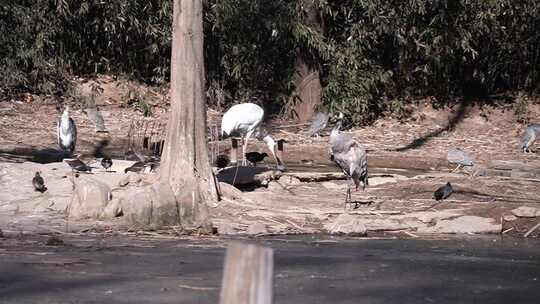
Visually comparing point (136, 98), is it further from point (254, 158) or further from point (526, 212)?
point (526, 212)

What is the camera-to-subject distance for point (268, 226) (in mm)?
13750

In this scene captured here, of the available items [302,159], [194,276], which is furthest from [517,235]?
[302,159]

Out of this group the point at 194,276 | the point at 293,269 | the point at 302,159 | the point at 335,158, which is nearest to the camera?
the point at 194,276

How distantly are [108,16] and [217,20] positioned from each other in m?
2.62

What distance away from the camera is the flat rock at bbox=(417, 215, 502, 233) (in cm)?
1440

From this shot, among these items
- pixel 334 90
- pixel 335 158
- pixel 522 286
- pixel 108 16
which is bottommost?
pixel 522 286

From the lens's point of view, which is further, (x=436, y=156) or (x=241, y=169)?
(x=436, y=156)

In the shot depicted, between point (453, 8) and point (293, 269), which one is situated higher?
point (453, 8)

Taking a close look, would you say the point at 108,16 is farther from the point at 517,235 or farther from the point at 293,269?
the point at 293,269

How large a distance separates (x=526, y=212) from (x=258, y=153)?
632cm

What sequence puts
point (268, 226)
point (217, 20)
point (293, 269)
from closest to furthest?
point (293, 269) → point (268, 226) → point (217, 20)

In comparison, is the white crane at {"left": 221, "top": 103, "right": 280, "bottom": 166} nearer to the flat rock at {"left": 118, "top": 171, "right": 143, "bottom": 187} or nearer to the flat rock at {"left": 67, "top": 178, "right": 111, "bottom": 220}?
the flat rock at {"left": 118, "top": 171, "right": 143, "bottom": 187}

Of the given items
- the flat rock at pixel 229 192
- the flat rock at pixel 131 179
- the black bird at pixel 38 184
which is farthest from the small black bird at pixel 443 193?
the black bird at pixel 38 184

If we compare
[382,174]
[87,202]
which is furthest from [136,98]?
[87,202]
